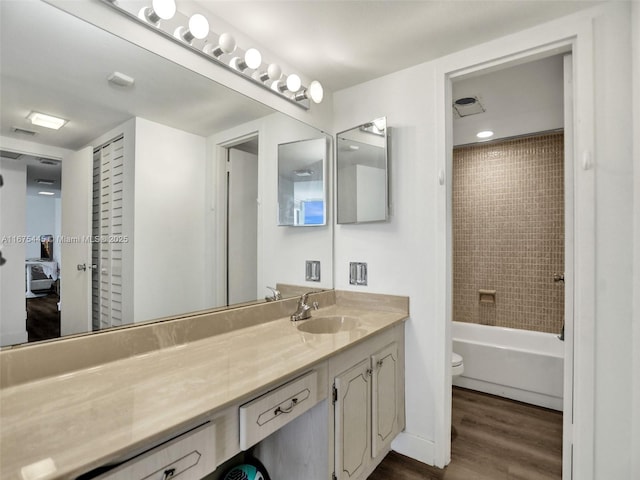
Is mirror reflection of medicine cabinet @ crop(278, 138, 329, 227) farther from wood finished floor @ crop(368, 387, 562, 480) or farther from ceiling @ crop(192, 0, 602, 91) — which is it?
wood finished floor @ crop(368, 387, 562, 480)

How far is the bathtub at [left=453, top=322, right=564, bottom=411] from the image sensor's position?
97.7 inches

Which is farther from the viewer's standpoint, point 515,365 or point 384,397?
point 515,365

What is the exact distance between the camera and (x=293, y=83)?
1827mm

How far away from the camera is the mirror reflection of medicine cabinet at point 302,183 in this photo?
199cm

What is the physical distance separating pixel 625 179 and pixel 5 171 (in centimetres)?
232

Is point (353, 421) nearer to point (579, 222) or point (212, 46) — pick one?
point (579, 222)

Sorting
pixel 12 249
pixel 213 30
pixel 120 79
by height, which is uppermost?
pixel 213 30

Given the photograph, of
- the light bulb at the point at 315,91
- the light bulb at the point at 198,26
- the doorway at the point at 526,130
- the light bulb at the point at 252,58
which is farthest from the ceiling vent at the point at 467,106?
the light bulb at the point at 198,26

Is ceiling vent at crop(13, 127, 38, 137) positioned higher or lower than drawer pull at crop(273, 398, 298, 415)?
higher

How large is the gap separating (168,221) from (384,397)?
4.52ft

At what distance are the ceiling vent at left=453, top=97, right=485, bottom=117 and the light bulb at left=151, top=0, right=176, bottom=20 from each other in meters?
1.92

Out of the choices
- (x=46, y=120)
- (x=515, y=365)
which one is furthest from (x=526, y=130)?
(x=46, y=120)

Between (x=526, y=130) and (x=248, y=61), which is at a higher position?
(x=526, y=130)

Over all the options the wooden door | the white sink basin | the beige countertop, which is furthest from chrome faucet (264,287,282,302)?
the wooden door
